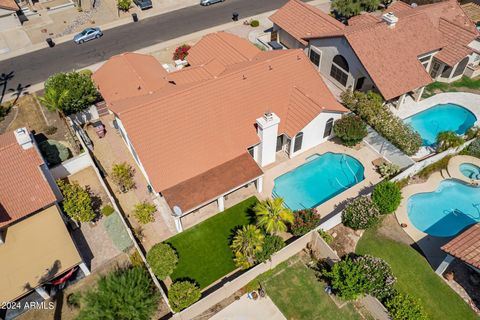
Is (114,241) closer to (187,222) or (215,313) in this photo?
(187,222)

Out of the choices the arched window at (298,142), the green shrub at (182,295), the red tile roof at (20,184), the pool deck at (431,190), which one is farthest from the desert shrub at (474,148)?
the red tile roof at (20,184)

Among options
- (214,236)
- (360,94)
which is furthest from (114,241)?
(360,94)

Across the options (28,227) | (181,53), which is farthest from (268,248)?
(181,53)

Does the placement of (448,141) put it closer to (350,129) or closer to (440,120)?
(440,120)

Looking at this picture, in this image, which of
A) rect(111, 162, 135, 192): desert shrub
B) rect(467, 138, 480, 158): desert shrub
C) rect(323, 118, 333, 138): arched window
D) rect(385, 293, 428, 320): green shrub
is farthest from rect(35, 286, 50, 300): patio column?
rect(467, 138, 480, 158): desert shrub

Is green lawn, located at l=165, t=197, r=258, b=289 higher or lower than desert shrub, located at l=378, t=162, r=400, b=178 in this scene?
lower

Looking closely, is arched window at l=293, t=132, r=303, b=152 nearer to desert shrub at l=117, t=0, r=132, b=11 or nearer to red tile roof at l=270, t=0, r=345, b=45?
red tile roof at l=270, t=0, r=345, b=45

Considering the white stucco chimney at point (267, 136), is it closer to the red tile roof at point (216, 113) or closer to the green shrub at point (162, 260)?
the red tile roof at point (216, 113)
